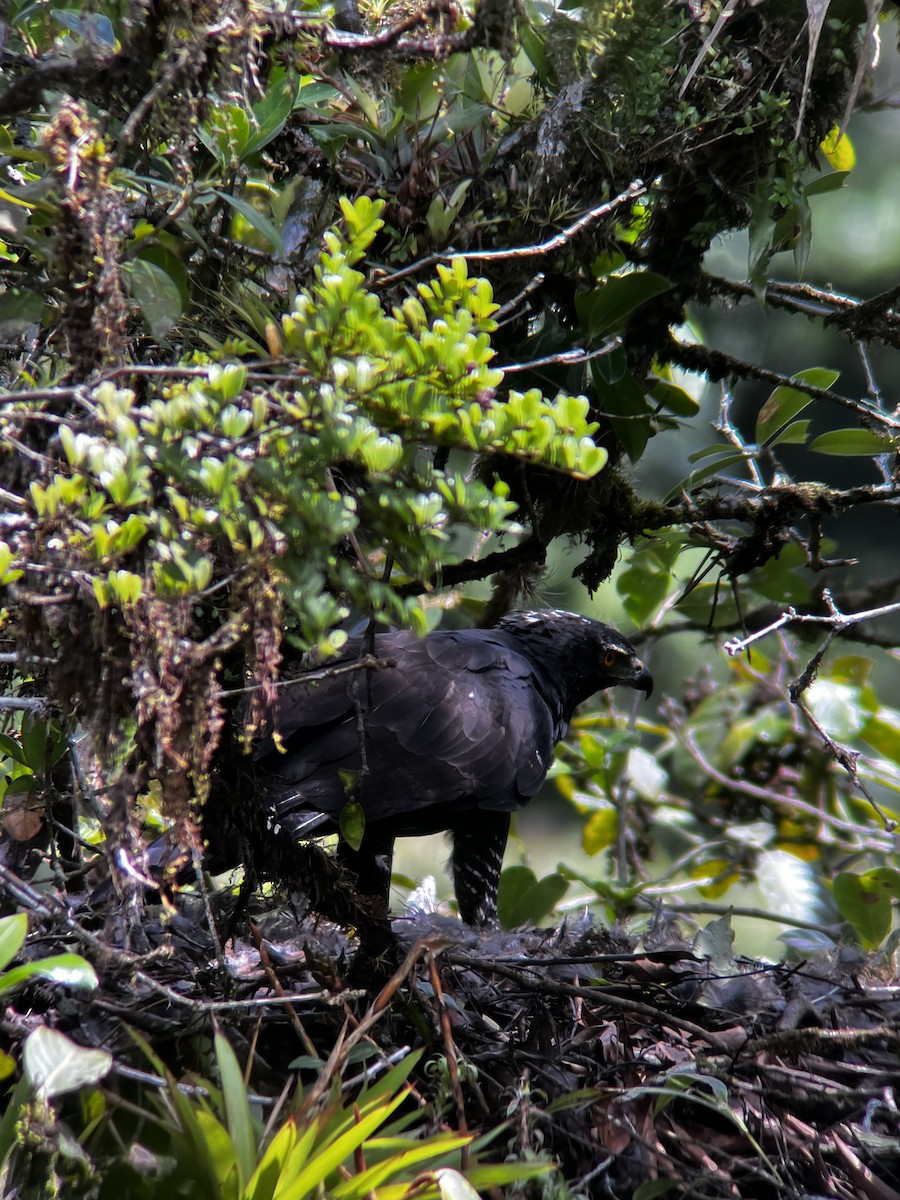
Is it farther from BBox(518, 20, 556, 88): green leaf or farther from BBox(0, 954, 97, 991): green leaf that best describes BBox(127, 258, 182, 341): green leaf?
BBox(518, 20, 556, 88): green leaf

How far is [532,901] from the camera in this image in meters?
4.17

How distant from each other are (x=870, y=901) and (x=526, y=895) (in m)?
1.39

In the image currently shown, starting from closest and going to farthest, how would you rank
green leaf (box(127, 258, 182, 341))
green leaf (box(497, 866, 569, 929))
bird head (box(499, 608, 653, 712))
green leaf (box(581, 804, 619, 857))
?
1. green leaf (box(127, 258, 182, 341))
2. green leaf (box(497, 866, 569, 929))
3. bird head (box(499, 608, 653, 712))
4. green leaf (box(581, 804, 619, 857))

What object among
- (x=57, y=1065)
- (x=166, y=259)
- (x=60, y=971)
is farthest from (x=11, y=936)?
(x=166, y=259)

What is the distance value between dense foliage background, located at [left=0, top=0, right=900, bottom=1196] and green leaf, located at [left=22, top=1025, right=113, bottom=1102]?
0.01 metres

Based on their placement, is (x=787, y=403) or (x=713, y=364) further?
(x=713, y=364)

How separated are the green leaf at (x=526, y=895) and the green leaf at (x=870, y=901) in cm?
114

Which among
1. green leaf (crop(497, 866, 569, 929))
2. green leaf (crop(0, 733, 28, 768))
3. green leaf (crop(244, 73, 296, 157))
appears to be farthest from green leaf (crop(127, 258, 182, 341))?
green leaf (crop(497, 866, 569, 929))

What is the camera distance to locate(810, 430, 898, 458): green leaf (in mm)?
3168

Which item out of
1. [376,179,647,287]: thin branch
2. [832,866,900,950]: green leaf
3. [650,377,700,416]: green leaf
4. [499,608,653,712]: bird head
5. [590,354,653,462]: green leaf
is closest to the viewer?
[376,179,647,287]: thin branch

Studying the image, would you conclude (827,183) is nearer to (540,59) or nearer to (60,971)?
(540,59)

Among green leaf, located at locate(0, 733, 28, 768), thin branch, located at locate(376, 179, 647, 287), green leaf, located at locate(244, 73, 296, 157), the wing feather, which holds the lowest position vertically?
the wing feather

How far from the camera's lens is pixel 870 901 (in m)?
3.61

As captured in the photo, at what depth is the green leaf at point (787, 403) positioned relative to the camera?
10.7 ft
